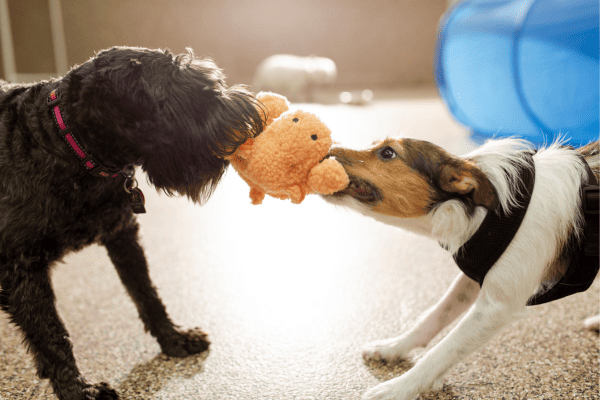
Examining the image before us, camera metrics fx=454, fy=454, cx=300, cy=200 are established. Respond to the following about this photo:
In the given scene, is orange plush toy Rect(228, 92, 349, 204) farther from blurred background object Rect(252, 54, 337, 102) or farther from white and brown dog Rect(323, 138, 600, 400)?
blurred background object Rect(252, 54, 337, 102)

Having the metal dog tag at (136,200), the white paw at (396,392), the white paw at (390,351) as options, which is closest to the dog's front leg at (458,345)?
the white paw at (396,392)

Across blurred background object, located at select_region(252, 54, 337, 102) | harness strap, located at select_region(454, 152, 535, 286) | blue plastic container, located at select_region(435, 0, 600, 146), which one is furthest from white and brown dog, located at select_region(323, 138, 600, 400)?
A: blurred background object, located at select_region(252, 54, 337, 102)

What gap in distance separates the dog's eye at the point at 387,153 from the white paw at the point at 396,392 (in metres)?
0.67

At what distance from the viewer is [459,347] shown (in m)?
1.32

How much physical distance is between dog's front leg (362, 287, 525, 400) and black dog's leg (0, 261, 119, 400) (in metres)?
Result: 0.89

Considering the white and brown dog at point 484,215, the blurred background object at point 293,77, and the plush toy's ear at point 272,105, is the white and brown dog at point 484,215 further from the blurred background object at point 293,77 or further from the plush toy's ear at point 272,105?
the blurred background object at point 293,77

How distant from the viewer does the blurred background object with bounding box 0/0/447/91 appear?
349 inches

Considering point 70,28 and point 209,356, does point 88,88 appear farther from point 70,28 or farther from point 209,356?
point 70,28

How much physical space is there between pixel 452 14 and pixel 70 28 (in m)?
7.79

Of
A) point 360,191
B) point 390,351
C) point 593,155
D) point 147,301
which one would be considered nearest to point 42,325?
point 147,301

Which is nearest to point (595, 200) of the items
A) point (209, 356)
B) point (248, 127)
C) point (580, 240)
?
point (580, 240)

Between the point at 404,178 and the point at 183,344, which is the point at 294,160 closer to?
the point at 404,178

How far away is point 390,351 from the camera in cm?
160

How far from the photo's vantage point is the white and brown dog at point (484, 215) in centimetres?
129
